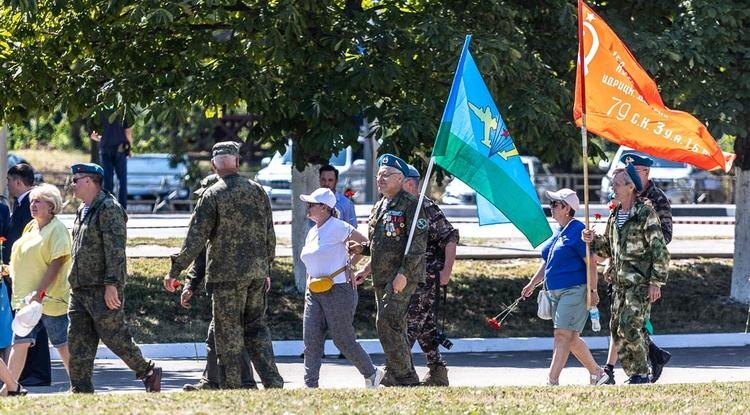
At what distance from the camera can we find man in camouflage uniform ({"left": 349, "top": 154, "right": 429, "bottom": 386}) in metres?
10.4

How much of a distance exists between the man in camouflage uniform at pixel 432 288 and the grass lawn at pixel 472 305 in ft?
14.6

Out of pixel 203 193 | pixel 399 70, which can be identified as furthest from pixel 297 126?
pixel 203 193

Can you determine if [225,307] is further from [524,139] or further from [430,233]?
[524,139]

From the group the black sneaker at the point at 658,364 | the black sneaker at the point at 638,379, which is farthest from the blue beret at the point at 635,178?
the black sneaker at the point at 658,364

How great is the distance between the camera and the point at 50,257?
34.6 feet

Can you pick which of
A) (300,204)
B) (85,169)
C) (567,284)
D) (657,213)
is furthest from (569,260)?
(300,204)

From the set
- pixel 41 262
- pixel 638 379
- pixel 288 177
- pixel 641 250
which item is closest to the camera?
pixel 641 250

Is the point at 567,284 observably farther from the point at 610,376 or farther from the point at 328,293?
the point at 328,293

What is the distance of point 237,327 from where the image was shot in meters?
10.1

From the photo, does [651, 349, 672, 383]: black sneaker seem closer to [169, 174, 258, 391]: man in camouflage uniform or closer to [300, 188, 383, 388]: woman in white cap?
[300, 188, 383, 388]: woman in white cap

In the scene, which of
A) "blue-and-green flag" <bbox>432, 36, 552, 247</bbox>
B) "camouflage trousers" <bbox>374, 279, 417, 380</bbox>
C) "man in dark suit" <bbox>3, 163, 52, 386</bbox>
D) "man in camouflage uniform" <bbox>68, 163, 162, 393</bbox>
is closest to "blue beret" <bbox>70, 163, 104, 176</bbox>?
"man in camouflage uniform" <bbox>68, 163, 162, 393</bbox>

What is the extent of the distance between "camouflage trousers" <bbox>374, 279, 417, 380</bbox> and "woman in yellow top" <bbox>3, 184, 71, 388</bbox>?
7.73 ft

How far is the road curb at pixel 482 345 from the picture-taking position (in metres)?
14.6

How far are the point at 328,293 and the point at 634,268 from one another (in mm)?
2288
